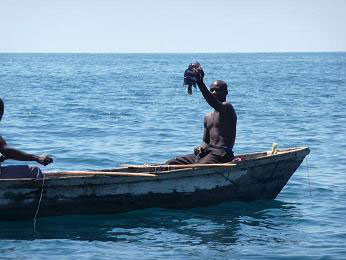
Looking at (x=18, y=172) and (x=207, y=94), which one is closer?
(x=18, y=172)

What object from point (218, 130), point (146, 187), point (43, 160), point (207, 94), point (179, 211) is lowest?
point (179, 211)

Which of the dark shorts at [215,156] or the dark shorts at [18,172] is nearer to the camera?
the dark shorts at [18,172]

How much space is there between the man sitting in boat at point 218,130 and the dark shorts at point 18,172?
307 cm

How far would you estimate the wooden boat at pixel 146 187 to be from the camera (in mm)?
11703

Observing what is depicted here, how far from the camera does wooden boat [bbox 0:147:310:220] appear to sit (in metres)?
11.7

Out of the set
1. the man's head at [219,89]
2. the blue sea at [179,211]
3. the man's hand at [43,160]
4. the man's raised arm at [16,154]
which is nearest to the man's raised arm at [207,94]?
the man's head at [219,89]

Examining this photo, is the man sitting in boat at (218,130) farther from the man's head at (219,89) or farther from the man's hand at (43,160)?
the man's hand at (43,160)

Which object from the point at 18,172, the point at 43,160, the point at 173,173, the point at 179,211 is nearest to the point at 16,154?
the point at 43,160

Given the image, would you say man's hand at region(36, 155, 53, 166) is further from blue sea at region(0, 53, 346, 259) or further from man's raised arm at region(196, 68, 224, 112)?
man's raised arm at region(196, 68, 224, 112)

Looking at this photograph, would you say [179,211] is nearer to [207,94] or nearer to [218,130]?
[218,130]

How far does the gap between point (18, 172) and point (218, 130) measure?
3571 mm

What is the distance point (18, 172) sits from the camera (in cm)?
1168

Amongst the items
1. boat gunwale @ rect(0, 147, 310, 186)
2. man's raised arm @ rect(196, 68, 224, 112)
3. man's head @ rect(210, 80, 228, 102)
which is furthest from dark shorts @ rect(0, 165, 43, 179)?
man's head @ rect(210, 80, 228, 102)

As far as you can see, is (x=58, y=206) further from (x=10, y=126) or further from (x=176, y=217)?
(x=10, y=126)
